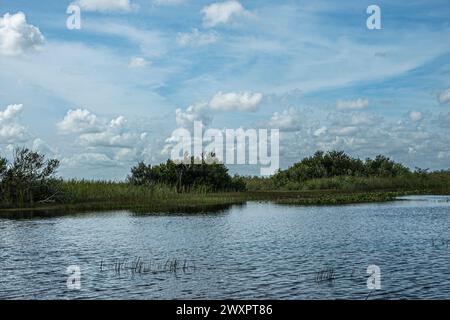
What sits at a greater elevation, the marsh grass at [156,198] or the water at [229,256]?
the marsh grass at [156,198]

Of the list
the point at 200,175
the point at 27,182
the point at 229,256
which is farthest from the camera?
the point at 200,175

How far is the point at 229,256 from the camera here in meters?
24.7

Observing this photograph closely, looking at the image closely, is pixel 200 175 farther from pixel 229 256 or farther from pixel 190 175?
pixel 229 256

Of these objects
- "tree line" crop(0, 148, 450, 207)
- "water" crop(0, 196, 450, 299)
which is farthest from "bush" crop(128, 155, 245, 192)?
"water" crop(0, 196, 450, 299)

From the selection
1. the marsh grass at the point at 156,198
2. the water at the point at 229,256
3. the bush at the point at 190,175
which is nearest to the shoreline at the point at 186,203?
the marsh grass at the point at 156,198

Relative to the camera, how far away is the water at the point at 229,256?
731 inches

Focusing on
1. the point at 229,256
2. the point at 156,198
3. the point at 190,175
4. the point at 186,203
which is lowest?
the point at 229,256

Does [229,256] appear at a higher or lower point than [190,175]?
lower

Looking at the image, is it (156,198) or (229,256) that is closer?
(229,256)

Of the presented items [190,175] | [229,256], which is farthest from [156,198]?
[229,256]

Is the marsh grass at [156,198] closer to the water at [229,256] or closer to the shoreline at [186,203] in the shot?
the shoreline at [186,203]

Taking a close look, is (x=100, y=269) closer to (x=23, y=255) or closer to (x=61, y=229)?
(x=23, y=255)

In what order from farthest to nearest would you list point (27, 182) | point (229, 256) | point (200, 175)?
point (200, 175) → point (27, 182) → point (229, 256)

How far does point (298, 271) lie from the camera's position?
21078 millimetres
